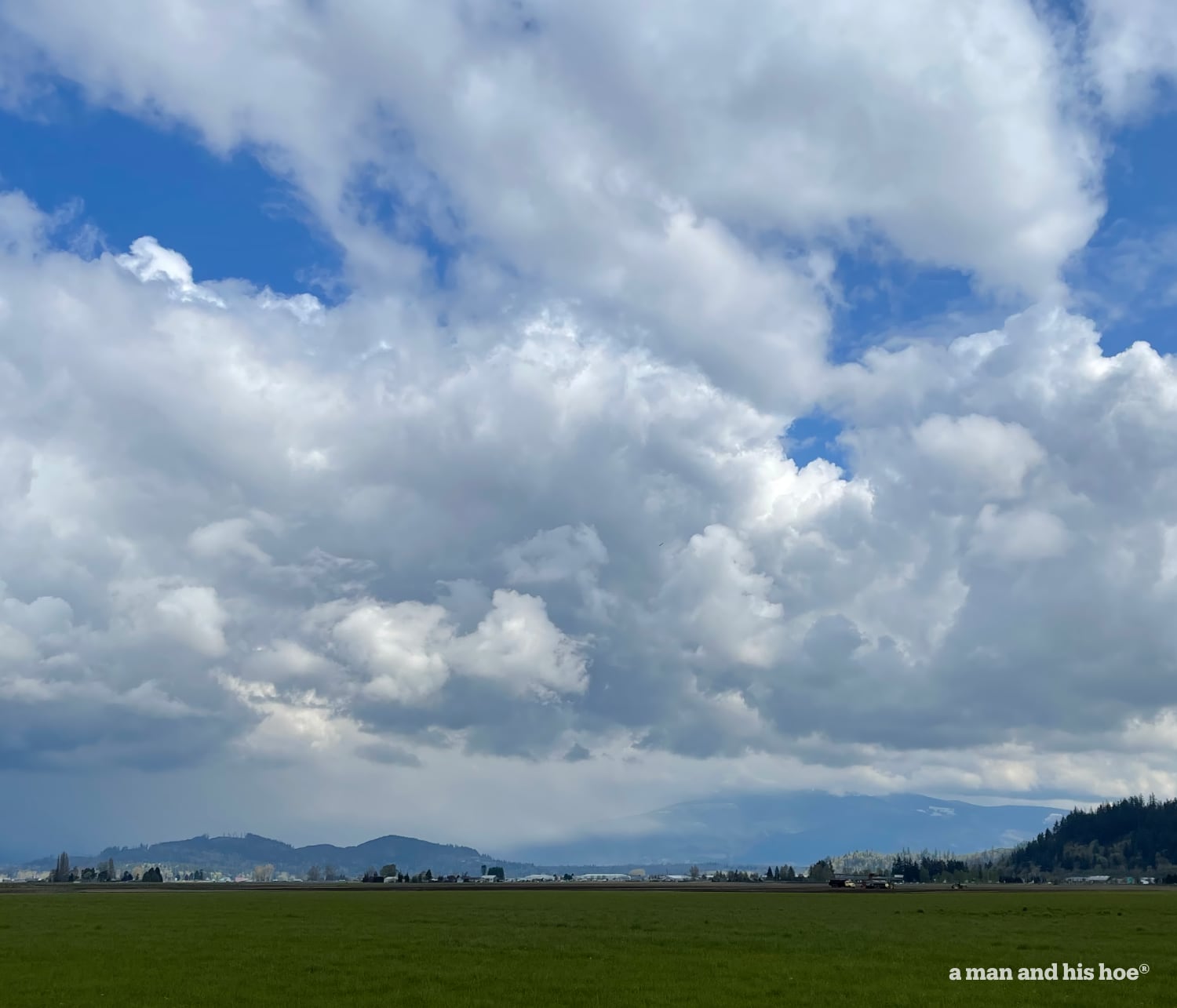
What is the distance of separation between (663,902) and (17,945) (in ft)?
270

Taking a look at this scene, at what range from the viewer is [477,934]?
71.8m

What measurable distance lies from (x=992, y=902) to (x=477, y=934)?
86851 mm

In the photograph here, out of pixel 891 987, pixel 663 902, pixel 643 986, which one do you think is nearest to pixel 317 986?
pixel 643 986

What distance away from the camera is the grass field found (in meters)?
42.2

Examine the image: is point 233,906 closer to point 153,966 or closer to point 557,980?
point 153,966

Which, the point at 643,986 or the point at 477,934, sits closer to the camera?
the point at 643,986

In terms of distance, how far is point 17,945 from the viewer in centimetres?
6412

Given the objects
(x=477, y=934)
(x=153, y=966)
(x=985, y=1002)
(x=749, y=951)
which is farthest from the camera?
(x=477, y=934)

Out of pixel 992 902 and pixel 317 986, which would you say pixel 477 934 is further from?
pixel 992 902

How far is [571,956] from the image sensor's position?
56.1 m

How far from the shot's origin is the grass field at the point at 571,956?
139ft

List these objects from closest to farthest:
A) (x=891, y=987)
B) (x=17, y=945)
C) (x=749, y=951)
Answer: (x=891, y=987)
(x=749, y=951)
(x=17, y=945)

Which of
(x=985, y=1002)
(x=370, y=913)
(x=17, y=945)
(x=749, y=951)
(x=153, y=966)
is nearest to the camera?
(x=985, y=1002)

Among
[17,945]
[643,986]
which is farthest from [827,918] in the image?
[17,945]
